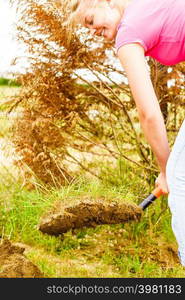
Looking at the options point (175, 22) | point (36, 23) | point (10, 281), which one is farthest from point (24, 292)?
point (36, 23)

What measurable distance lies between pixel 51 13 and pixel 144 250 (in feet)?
6.13

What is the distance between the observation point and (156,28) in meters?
2.36

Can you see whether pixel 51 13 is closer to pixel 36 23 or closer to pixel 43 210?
pixel 36 23

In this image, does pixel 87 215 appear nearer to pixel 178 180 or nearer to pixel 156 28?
pixel 178 180

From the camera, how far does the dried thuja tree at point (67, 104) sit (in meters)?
3.93

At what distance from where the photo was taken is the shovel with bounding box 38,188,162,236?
11.7ft

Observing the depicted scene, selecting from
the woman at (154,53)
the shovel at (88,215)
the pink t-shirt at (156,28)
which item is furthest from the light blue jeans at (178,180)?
the shovel at (88,215)

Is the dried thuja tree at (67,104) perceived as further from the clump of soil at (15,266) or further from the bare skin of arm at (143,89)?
the bare skin of arm at (143,89)

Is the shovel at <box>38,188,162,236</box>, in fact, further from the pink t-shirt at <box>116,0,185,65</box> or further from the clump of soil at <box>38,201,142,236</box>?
the pink t-shirt at <box>116,0,185,65</box>

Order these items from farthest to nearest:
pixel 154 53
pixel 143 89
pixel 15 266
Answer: pixel 15 266
pixel 154 53
pixel 143 89

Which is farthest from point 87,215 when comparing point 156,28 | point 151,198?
point 156,28

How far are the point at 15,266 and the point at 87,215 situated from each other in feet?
2.12

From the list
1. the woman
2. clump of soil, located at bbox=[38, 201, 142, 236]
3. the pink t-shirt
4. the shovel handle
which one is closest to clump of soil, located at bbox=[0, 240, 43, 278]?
clump of soil, located at bbox=[38, 201, 142, 236]

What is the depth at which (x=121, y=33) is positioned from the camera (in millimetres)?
2332
